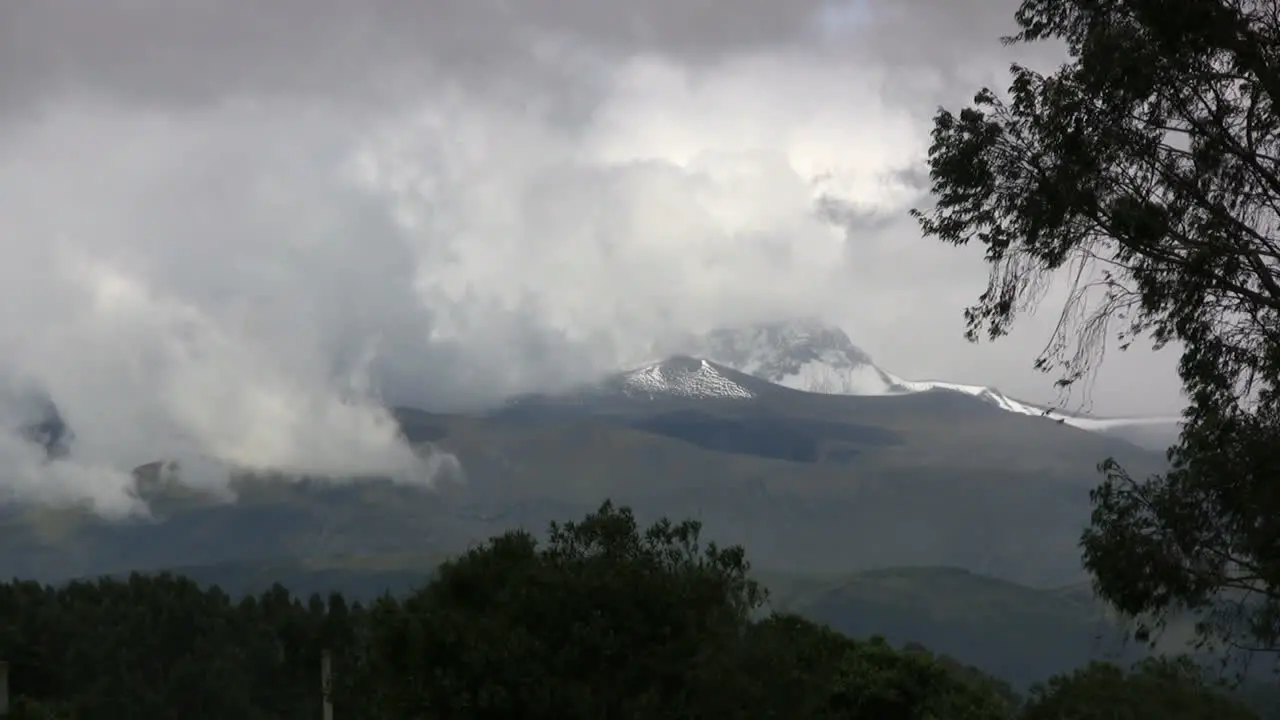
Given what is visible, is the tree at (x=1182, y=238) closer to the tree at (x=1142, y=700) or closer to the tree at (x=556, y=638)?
the tree at (x=556, y=638)

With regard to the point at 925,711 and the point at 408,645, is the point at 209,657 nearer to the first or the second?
the point at 925,711

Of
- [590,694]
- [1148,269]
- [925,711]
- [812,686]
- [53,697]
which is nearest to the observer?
[1148,269]

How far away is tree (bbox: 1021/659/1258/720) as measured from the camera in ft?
164

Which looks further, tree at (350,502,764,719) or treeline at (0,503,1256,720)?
treeline at (0,503,1256,720)

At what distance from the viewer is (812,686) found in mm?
33531

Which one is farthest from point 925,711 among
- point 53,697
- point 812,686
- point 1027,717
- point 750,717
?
point 53,697

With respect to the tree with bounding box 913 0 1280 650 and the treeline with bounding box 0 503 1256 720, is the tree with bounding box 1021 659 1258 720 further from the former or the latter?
the tree with bounding box 913 0 1280 650

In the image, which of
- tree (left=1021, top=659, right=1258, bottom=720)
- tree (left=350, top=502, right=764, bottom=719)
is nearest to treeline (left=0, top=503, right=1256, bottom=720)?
tree (left=350, top=502, right=764, bottom=719)

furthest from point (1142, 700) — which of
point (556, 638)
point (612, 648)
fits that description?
point (556, 638)

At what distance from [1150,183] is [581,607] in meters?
13.7

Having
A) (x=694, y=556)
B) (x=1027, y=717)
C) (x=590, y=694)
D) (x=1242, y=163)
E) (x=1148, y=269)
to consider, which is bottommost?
(x=1027, y=717)

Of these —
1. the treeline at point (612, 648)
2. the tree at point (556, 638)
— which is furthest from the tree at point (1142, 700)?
the tree at point (556, 638)

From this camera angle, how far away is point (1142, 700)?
5159cm

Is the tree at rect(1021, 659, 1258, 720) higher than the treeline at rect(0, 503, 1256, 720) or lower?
lower
